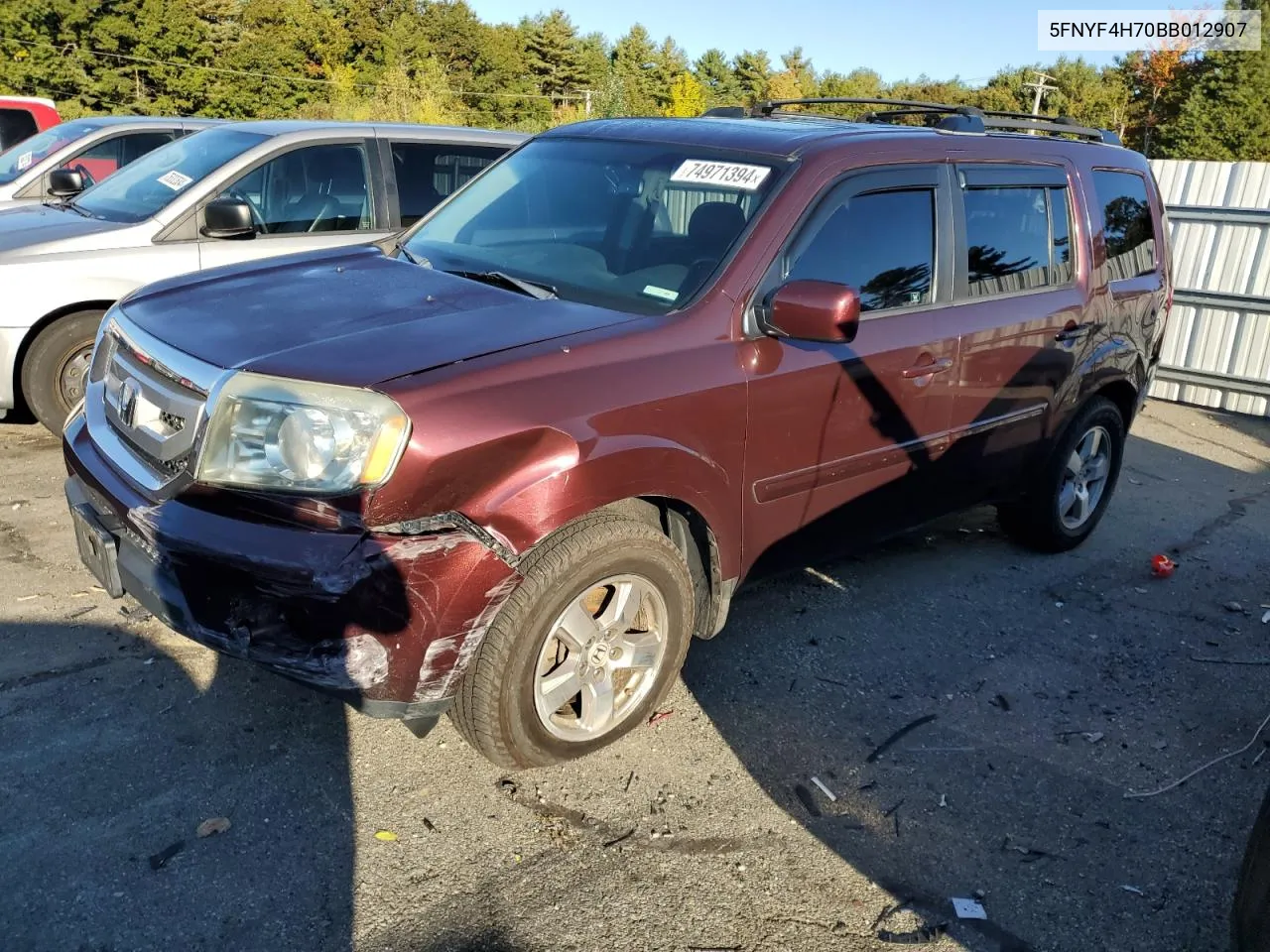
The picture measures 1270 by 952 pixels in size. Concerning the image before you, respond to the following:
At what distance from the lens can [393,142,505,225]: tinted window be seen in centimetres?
654

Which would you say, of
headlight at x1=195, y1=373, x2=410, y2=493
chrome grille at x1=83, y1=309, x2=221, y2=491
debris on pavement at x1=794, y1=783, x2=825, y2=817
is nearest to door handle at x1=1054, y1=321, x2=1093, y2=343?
debris on pavement at x1=794, y1=783, x2=825, y2=817

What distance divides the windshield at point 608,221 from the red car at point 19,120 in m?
11.0

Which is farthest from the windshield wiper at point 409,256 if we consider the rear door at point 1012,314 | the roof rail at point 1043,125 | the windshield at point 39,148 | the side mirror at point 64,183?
the windshield at point 39,148

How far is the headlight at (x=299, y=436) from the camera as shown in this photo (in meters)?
2.59

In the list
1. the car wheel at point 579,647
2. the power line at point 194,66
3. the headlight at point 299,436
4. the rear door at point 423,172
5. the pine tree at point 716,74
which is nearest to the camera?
the headlight at point 299,436

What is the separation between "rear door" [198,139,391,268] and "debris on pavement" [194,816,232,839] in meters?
3.92

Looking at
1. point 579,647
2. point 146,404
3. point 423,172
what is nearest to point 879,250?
point 579,647

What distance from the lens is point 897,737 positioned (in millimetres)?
3553

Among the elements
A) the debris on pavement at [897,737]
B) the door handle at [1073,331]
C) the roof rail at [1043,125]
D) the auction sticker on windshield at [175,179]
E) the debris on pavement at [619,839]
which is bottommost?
the debris on pavement at [897,737]

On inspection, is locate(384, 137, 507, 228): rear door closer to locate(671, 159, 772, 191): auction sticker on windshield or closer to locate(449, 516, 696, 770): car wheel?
locate(671, 159, 772, 191): auction sticker on windshield

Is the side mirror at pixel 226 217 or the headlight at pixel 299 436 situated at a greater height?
the side mirror at pixel 226 217

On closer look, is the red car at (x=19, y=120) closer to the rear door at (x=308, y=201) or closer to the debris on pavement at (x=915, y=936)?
the rear door at (x=308, y=201)

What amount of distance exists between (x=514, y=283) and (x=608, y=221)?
0.50 m

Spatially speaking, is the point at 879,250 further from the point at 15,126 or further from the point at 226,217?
the point at 15,126
